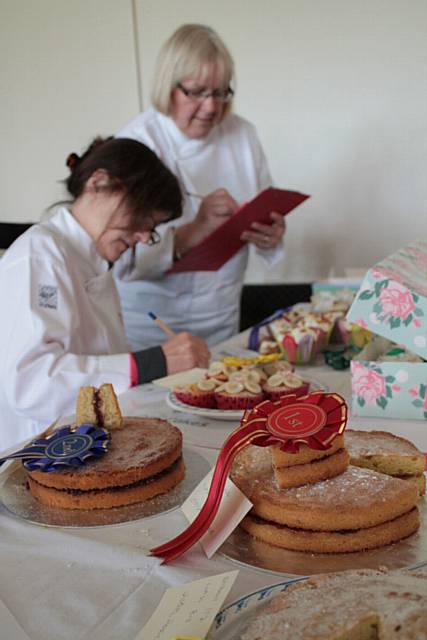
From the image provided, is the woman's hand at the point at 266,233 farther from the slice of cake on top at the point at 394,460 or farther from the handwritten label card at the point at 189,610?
the handwritten label card at the point at 189,610

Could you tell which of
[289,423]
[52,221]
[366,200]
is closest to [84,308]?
[52,221]

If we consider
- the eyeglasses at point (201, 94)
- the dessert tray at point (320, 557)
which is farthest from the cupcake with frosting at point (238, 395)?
the eyeglasses at point (201, 94)

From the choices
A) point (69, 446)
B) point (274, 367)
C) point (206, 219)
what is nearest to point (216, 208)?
point (206, 219)

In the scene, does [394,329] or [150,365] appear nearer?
[394,329]

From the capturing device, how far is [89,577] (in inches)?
32.3

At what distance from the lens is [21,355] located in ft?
5.05

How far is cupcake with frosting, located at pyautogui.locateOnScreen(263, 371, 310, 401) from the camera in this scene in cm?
141

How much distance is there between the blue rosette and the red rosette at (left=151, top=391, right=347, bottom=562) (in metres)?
0.21

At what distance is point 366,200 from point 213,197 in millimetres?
1430

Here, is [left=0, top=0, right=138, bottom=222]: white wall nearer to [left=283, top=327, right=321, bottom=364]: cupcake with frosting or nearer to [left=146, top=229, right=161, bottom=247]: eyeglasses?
[left=146, top=229, right=161, bottom=247]: eyeglasses

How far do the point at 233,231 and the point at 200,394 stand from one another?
105cm

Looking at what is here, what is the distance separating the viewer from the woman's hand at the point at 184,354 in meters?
1.70

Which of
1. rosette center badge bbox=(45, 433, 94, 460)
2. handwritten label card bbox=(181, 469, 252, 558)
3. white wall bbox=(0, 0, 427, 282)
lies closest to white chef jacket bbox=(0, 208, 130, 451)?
rosette center badge bbox=(45, 433, 94, 460)

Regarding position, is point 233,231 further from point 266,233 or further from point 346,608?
point 346,608
